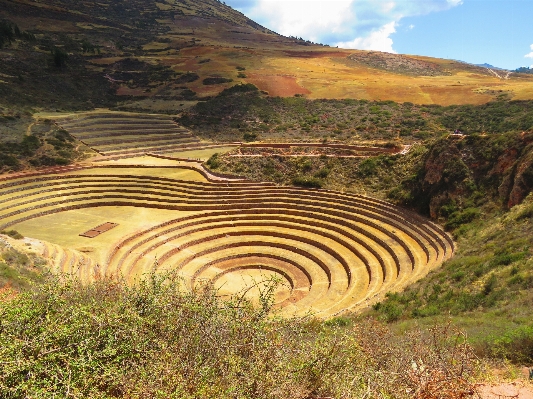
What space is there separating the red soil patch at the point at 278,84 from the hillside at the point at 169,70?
0.55ft

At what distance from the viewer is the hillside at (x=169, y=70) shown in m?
52.0

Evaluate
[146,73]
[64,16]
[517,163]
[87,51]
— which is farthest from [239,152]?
[64,16]

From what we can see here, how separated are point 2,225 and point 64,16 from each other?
9159cm

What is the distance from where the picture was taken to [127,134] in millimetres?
43344

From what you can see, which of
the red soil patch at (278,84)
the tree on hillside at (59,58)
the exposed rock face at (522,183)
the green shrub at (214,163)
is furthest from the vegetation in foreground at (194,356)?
the tree on hillside at (59,58)

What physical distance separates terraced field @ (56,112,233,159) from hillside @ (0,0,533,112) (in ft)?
25.8

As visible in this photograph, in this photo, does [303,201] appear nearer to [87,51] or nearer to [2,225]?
[2,225]

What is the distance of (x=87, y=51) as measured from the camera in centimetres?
7531

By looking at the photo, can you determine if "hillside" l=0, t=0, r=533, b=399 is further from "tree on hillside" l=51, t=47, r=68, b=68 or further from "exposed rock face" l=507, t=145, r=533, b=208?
"tree on hillside" l=51, t=47, r=68, b=68

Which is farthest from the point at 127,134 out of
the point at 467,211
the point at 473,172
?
the point at 467,211

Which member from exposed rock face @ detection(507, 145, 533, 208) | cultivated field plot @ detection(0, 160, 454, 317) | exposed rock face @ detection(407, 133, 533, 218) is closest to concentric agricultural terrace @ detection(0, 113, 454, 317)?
cultivated field plot @ detection(0, 160, 454, 317)

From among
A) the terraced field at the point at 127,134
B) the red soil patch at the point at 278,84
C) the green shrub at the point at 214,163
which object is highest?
the red soil patch at the point at 278,84

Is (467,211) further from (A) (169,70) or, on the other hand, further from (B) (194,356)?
(A) (169,70)

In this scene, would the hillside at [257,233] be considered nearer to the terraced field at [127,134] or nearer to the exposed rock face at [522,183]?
the exposed rock face at [522,183]
